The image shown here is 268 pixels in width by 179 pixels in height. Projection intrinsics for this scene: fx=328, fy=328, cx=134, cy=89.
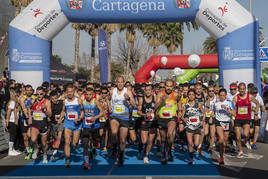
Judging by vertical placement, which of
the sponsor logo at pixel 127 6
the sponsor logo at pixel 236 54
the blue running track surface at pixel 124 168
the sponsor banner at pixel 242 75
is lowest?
the blue running track surface at pixel 124 168

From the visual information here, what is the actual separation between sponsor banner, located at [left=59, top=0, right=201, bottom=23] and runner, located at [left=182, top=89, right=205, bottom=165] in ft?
17.5

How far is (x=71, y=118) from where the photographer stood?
24.5ft

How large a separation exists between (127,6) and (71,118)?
255 inches

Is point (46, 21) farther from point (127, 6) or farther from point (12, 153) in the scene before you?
point (12, 153)

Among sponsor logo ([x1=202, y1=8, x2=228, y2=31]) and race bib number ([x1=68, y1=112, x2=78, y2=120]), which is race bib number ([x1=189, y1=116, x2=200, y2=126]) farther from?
sponsor logo ([x1=202, y1=8, x2=228, y2=31])

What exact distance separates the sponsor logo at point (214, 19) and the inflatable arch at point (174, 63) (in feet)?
45.8

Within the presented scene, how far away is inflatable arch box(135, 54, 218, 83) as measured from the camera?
86.8 ft

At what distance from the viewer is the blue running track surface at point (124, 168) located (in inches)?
271

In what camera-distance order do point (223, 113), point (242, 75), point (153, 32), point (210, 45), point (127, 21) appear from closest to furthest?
point (223, 113) → point (242, 75) → point (127, 21) → point (153, 32) → point (210, 45)

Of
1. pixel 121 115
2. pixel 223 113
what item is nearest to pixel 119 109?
pixel 121 115

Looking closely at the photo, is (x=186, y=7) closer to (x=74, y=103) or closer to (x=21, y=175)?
(x=74, y=103)

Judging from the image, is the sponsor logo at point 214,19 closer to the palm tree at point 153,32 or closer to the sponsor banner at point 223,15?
the sponsor banner at point 223,15

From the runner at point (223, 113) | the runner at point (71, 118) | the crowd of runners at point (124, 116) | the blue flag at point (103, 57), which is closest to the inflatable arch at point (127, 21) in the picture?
the crowd of runners at point (124, 116)

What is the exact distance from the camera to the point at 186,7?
12438 millimetres
